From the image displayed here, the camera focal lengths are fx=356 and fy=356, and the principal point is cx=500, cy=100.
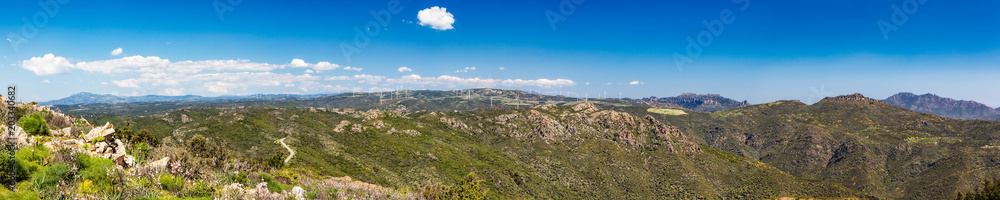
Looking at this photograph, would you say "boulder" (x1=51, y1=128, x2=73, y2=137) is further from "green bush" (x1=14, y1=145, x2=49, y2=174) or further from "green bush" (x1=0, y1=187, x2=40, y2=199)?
"green bush" (x1=0, y1=187, x2=40, y2=199)

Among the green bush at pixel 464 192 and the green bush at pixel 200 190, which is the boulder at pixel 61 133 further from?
the green bush at pixel 464 192

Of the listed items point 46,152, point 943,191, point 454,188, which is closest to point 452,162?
point 454,188

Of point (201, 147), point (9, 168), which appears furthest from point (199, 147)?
point (9, 168)

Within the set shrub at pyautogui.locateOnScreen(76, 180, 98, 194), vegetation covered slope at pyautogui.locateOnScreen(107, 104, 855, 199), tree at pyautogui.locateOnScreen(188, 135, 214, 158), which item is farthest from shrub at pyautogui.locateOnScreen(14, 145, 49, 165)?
vegetation covered slope at pyautogui.locateOnScreen(107, 104, 855, 199)

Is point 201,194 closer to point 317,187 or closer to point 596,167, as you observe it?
point 317,187

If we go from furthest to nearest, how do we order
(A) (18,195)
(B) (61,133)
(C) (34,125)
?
1. (B) (61,133)
2. (C) (34,125)
3. (A) (18,195)

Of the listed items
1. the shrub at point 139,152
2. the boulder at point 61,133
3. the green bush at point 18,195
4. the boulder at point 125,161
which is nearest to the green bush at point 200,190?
the green bush at point 18,195

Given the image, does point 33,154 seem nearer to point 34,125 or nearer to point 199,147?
point 34,125
